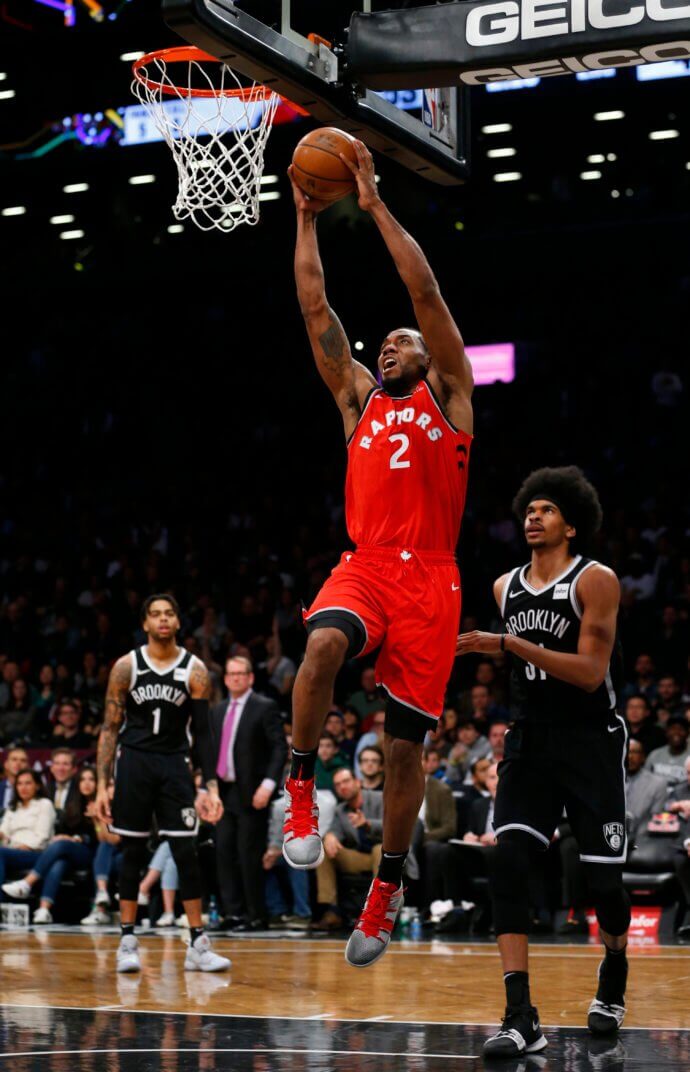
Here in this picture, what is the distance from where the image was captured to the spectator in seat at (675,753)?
37.1 ft

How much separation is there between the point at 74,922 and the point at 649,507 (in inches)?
316

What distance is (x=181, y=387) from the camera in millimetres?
22297

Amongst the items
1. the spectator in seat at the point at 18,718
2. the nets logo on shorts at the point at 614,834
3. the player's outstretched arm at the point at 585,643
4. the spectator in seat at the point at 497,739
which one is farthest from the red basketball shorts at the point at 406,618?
the spectator in seat at the point at 18,718

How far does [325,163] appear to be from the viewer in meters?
5.53

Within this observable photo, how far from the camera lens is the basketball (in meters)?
5.52

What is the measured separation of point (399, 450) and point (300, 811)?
1379 millimetres

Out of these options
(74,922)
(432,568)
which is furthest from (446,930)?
(432,568)

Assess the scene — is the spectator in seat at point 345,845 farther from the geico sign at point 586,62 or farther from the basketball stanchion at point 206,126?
the geico sign at point 586,62

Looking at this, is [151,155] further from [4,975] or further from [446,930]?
[4,975]

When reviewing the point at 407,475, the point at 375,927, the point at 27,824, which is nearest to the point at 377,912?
the point at 375,927

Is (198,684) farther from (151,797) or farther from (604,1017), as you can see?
(604,1017)

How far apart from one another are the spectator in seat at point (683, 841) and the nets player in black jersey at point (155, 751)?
11.4 feet

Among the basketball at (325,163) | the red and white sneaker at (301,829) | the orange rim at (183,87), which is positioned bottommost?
the red and white sneaker at (301,829)

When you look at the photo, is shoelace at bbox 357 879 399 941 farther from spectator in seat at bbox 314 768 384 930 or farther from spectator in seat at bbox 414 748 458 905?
spectator in seat at bbox 414 748 458 905
